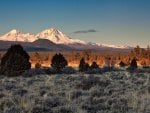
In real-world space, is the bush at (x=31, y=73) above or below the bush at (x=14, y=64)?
below

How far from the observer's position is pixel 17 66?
4584 centimetres

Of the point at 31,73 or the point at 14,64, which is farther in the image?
the point at 31,73

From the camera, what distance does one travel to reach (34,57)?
176 m

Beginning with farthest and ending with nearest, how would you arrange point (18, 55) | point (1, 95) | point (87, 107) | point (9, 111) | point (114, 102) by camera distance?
point (18, 55)
point (1, 95)
point (114, 102)
point (87, 107)
point (9, 111)

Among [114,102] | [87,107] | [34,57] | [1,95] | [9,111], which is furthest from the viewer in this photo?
[34,57]

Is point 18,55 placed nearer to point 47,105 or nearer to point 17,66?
point 17,66

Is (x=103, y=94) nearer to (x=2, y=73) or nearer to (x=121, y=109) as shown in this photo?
(x=121, y=109)

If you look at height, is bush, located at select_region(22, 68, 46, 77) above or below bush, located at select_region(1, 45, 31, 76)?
below

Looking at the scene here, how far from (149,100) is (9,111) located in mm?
4879

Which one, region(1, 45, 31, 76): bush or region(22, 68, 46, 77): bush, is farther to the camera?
region(22, 68, 46, 77): bush

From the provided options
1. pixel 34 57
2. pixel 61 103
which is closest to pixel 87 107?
pixel 61 103

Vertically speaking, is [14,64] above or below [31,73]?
above

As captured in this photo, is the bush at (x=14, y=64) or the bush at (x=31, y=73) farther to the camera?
the bush at (x=31, y=73)

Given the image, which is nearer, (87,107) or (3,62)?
(87,107)
